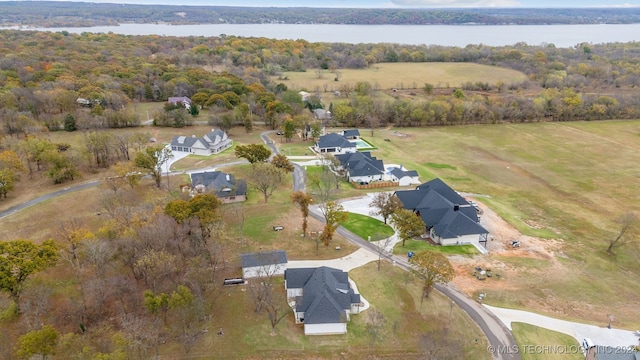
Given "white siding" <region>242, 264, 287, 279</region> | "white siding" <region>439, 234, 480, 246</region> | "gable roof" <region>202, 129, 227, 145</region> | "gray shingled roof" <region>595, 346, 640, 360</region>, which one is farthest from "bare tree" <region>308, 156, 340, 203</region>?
"gray shingled roof" <region>595, 346, 640, 360</region>

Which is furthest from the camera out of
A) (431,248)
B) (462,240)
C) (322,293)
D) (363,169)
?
(363,169)

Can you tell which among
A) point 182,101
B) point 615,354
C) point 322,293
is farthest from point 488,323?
point 182,101

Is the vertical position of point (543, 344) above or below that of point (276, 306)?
above

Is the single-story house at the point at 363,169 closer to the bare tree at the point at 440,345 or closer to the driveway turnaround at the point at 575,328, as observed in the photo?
the driveway turnaround at the point at 575,328

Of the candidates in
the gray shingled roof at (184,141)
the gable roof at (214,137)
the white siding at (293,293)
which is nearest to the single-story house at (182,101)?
the gray shingled roof at (184,141)

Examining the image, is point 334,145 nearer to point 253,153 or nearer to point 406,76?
point 253,153

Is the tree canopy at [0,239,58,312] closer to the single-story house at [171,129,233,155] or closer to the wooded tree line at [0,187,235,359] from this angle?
the wooded tree line at [0,187,235,359]

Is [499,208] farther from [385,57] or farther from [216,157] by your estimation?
[385,57]

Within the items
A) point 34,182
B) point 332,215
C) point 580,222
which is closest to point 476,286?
point 332,215
